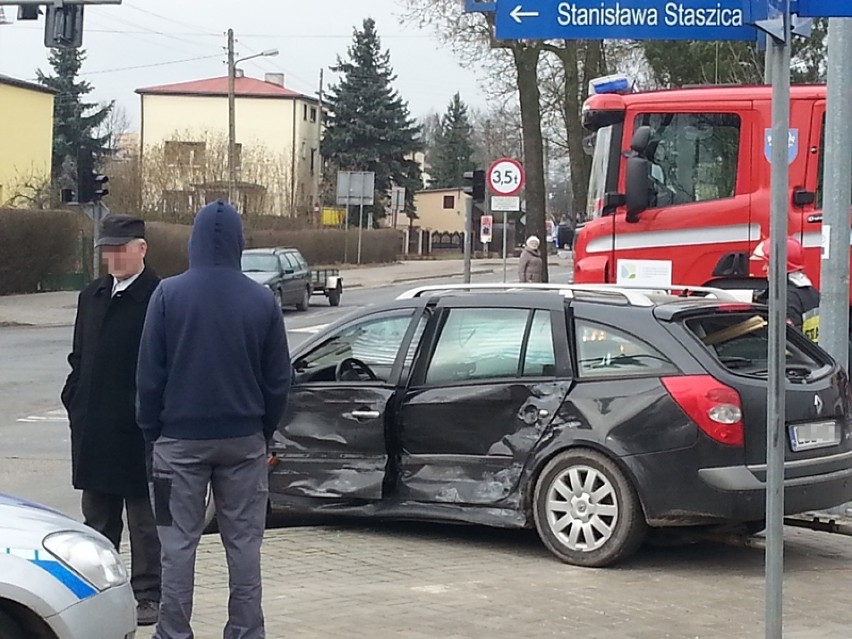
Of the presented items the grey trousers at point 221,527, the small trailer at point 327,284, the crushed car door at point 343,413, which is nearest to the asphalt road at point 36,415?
the crushed car door at point 343,413

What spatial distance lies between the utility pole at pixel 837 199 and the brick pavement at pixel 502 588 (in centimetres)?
136

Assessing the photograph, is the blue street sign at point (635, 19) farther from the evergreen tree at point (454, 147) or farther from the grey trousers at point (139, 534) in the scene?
the evergreen tree at point (454, 147)

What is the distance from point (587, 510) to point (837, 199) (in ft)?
9.11

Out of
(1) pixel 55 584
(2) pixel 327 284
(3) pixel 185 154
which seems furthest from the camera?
(3) pixel 185 154

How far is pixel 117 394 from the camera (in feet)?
20.5

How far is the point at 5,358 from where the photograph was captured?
2244 cm

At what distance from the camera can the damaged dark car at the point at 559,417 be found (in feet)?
24.2

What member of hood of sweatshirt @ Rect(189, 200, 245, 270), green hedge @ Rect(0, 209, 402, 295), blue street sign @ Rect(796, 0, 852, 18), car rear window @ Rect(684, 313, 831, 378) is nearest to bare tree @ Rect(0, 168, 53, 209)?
green hedge @ Rect(0, 209, 402, 295)

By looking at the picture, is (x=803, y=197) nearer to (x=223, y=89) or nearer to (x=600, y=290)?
(x=600, y=290)

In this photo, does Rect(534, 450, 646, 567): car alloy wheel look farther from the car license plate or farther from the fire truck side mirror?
the fire truck side mirror

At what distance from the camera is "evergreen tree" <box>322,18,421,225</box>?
77.2 meters

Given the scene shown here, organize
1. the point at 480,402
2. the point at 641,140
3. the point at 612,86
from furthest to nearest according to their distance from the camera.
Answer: the point at 612,86
the point at 641,140
the point at 480,402

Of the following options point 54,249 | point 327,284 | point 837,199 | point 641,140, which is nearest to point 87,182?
point 54,249

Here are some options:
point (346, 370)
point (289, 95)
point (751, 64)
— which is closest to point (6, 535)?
point (346, 370)
